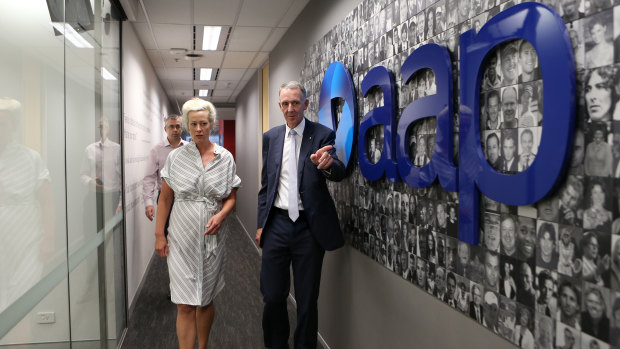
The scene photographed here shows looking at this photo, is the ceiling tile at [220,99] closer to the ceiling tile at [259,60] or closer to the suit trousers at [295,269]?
the ceiling tile at [259,60]

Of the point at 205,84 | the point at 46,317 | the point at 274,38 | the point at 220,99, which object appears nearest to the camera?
the point at 46,317

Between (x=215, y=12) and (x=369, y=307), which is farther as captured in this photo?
(x=215, y=12)

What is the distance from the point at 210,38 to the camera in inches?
180

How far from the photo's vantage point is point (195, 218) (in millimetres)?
2406

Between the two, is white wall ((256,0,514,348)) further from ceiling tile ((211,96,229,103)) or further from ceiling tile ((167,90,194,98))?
ceiling tile ((211,96,229,103))

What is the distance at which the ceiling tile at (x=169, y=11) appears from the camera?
347 centimetres

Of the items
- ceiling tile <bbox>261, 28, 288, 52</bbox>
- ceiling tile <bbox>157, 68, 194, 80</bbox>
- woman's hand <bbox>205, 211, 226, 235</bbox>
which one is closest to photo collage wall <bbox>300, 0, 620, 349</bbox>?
woman's hand <bbox>205, 211, 226, 235</bbox>

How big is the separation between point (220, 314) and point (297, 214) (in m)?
1.62

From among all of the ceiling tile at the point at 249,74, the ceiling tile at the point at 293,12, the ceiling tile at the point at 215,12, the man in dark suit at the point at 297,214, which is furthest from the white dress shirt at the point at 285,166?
the ceiling tile at the point at 249,74

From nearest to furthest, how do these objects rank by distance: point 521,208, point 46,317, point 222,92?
1. point 521,208
2. point 46,317
3. point 222,92

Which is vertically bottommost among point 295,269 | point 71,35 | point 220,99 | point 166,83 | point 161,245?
point 295,269

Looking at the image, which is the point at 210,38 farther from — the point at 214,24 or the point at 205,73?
the point at 205,73

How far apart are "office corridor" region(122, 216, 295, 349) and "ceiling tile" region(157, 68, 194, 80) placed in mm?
2774

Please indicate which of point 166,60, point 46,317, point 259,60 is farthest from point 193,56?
point 46,317
